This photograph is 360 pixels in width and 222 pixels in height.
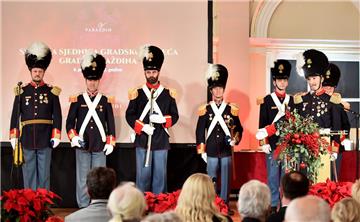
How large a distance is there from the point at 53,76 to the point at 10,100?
0.48 meters

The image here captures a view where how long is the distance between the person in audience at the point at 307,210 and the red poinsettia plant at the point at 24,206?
186cm

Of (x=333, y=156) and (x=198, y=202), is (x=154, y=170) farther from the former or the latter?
(x=198, y=202)

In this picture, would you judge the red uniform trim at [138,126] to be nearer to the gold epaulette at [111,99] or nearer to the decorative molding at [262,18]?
the gold epaulette at [111,99]

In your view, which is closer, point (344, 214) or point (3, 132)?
point (344, 214)

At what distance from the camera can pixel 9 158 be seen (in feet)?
21.4

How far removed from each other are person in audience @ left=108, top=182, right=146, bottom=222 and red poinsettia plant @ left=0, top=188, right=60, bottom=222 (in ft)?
3.84

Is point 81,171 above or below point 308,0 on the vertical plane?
below

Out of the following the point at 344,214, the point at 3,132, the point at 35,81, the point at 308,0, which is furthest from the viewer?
the point at 308,0

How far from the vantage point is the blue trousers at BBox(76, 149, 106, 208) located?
611 centimetres

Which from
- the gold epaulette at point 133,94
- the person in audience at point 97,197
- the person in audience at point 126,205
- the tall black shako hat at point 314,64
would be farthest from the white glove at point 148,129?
the person in audience at point 126,205

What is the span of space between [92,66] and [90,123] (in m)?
0.53

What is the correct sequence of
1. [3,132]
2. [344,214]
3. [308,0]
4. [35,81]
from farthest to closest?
[308,0], [3,132], [35,81], [344,214]

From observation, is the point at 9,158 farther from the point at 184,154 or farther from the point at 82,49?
the point at 184,154

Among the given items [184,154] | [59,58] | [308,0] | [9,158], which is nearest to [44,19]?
[59,58]
